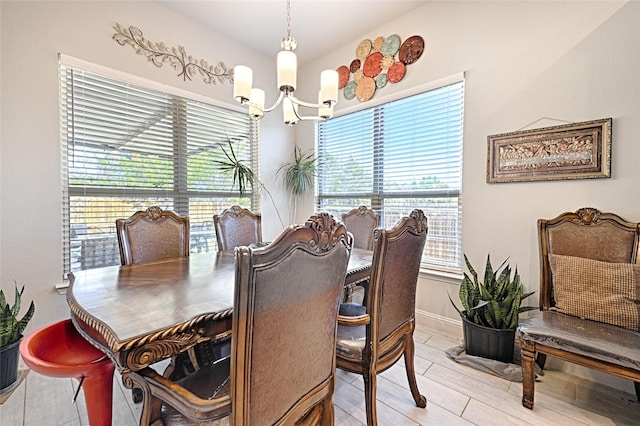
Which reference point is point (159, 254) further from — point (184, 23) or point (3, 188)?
point (184, 23)

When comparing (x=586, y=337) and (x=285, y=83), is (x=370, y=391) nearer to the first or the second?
(x=586, y=337)

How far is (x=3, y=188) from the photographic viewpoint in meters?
2.01

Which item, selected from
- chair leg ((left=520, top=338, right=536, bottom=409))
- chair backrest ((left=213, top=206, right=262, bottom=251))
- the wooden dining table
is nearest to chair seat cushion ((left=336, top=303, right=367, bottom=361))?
the wooden dining table

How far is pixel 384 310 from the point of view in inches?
52.7

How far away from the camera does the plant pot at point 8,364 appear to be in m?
1.68

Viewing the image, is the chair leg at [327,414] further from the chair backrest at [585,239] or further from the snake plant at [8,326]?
the snake plant at [8,326]

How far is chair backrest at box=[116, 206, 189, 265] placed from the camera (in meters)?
1.94

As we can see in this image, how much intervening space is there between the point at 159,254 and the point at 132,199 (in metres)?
0.95

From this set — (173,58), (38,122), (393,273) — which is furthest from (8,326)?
(173,58)

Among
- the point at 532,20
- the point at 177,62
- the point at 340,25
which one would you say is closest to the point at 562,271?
the point at 532,20

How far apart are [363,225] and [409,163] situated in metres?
0.86

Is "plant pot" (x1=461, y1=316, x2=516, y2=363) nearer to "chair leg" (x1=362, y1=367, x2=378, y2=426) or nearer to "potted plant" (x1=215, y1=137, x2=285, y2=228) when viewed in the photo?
"chair leg" (x1=362, y1=367, x2=378, y2=426)

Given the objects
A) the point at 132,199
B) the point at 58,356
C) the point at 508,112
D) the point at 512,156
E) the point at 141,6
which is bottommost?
the point at 58,356

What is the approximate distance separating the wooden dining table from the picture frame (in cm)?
157
